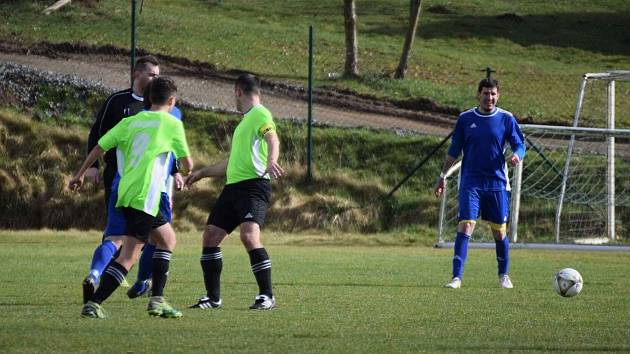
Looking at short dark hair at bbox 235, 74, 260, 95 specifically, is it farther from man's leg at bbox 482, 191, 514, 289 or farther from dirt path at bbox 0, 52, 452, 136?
dirt path at bbox 0, 52, 452, 136

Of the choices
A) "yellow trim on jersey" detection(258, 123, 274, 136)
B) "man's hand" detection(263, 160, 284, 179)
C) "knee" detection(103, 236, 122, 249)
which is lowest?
"knee" detection(103, 236, 122, 249)

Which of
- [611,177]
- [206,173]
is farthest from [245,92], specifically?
[611,177]

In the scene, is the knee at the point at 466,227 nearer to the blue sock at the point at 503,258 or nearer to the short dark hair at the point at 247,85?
the blue sock at the point at 503,258

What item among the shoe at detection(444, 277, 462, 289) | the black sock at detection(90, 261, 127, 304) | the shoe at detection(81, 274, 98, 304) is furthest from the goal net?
the black sock at detection(90, 261, 127, 304)

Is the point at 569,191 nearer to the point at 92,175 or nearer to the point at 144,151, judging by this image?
the point at 92,175

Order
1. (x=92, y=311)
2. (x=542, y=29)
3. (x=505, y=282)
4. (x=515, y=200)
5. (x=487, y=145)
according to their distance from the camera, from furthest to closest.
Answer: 1. (x=542, y=29)
2. (x=515, y=200)
3. (x=487, y=145)
4. (x=505, y=282)
5. (x=92, y=311)

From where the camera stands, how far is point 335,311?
30.9 feet

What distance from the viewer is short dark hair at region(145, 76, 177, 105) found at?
8.87 meters

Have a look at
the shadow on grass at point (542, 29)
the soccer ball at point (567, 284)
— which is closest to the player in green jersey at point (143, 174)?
the soccer ball at point (567, 284)

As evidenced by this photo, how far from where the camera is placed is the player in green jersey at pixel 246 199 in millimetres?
9555

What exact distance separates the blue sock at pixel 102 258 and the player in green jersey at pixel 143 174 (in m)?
0.91

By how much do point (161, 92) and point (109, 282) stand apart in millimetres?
1426

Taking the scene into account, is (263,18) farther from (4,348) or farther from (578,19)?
(4,348)

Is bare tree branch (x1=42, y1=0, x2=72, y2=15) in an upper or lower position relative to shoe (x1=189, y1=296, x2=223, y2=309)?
upper
